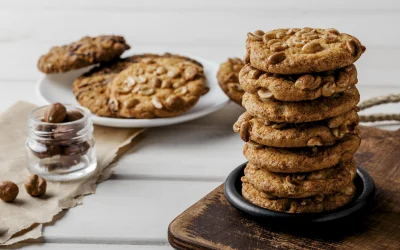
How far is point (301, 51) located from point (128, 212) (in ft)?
2.36

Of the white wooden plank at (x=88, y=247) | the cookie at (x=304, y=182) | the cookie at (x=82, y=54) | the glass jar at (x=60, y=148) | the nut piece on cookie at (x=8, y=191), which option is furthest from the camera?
the cookie at (x=82, y=54)

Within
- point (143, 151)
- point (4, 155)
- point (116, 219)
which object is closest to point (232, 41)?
point (143, 151)

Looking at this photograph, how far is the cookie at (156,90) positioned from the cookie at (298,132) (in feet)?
2.52

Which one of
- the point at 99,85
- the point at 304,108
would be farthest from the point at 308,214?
the point at 99,85

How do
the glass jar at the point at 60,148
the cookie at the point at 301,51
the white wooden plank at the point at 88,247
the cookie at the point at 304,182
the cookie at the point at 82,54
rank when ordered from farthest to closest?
the cookie at the point at 82,54
the glass jar at the point at 60,148
the white wooden plank at the point at 88,247
the cookie at the point at 304,182
the cookie at the point at 301,51

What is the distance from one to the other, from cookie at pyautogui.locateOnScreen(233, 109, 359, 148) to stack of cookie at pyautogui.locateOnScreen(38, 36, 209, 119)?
2.52 ft

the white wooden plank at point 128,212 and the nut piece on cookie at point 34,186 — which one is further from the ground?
the nut piece on cookie at point 34,186

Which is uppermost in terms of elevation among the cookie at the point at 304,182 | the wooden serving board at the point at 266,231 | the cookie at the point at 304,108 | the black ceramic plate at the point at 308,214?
the cookie at the point at 304,108

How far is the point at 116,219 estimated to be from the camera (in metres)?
2.25

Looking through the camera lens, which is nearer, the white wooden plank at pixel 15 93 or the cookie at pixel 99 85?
the cookie at pixel 99 85

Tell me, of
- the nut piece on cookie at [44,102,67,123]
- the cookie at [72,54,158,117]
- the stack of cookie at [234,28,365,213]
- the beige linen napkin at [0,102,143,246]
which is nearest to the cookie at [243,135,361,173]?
the stack of cookie at [234,28,365,213]

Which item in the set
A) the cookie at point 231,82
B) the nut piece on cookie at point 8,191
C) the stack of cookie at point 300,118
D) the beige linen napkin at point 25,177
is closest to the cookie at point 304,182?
the stack of cookie at point 300,118

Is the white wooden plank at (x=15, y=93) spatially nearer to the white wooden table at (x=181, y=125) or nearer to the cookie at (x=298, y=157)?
the white wooden table at (x=181, y=125)

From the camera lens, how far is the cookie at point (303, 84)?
1.89m
